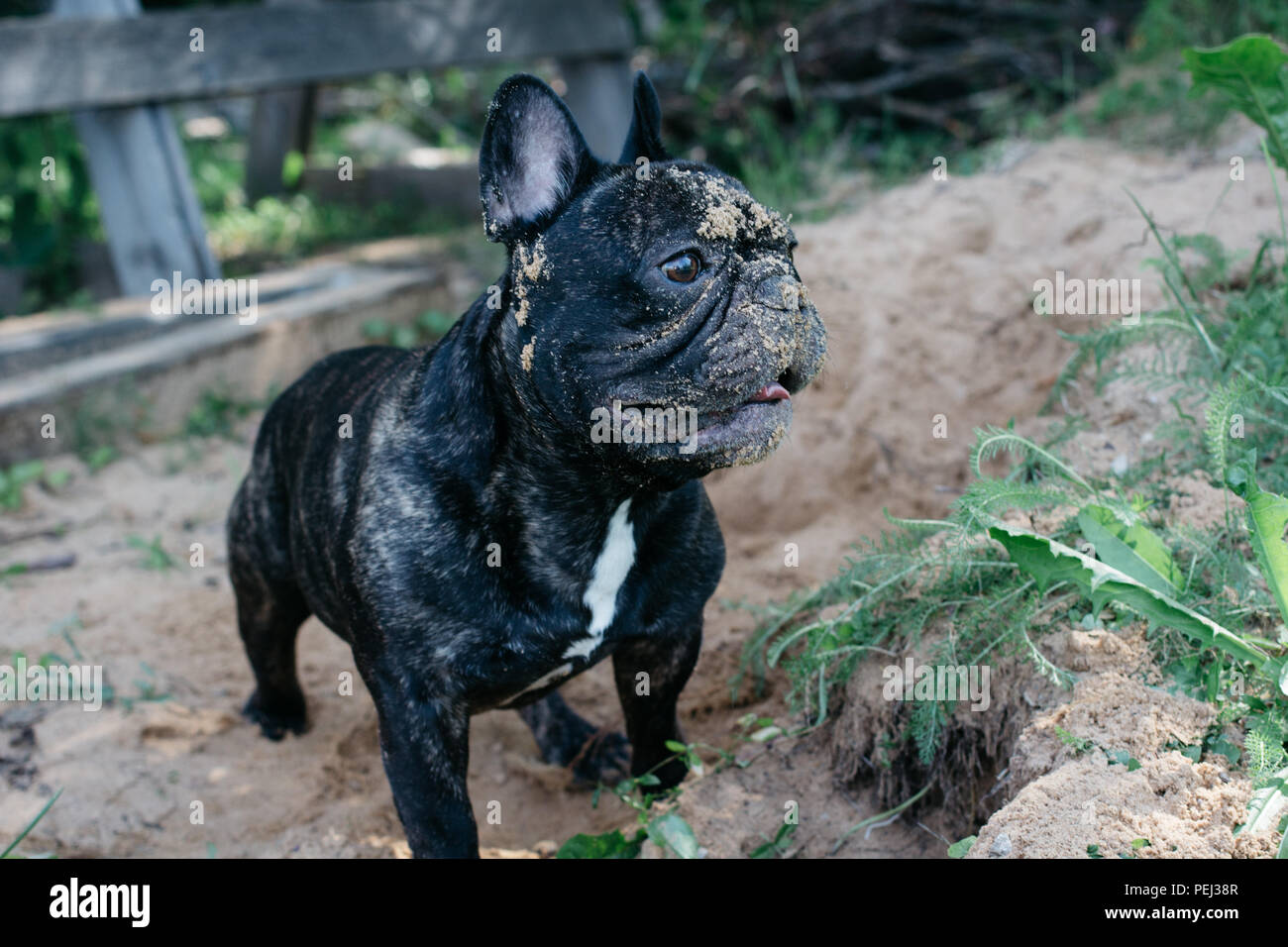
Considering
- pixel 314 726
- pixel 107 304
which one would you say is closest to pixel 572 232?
pixel 314 726

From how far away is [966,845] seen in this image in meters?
2.67

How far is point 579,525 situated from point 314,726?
1961 millimetres

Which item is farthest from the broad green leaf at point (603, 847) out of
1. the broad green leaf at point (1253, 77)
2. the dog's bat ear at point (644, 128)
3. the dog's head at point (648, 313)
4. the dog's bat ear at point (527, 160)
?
the broad green leaf at point (1253, 77)

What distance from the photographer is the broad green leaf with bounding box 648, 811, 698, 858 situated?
305 centimetres

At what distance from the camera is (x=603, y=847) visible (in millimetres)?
3166

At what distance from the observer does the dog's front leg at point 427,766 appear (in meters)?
3.02

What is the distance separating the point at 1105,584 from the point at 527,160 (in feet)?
5.51

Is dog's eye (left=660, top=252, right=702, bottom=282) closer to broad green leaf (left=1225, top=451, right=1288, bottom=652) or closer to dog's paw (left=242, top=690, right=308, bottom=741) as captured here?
broad green leaf (left=1225, top=451, right=1288, bottom=652)

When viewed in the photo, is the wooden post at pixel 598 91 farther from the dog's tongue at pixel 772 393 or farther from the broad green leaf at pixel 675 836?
the broad green leaf at pixel 675 836

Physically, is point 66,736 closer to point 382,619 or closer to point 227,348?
point 382,619

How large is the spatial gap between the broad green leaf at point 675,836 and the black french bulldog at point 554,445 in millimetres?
458

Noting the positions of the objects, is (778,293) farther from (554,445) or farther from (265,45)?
(265,45)

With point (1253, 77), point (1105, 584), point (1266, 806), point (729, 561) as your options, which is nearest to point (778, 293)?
point (1105, 584)

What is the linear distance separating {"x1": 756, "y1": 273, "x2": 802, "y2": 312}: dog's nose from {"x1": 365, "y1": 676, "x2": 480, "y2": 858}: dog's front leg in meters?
1.27
